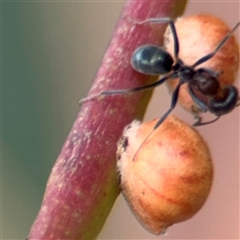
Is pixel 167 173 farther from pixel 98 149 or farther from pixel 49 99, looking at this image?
pixel 49 99

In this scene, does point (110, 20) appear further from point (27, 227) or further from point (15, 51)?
point (27, 227)

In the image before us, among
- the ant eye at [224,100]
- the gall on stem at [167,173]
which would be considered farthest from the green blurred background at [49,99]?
the gall on stem at [167,173]

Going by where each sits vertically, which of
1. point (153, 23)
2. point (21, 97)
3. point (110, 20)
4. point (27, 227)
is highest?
point (153, 23)

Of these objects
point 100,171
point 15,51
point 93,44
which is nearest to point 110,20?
point 93,44

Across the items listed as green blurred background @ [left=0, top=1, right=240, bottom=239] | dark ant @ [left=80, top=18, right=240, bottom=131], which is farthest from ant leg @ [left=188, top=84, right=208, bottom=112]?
green blurred background @ [left=0, top=1, right=240, bottom=239]

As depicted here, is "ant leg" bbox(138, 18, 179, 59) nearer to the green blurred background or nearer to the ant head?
the ant head

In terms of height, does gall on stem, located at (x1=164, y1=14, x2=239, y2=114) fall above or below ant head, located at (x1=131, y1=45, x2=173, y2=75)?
above
